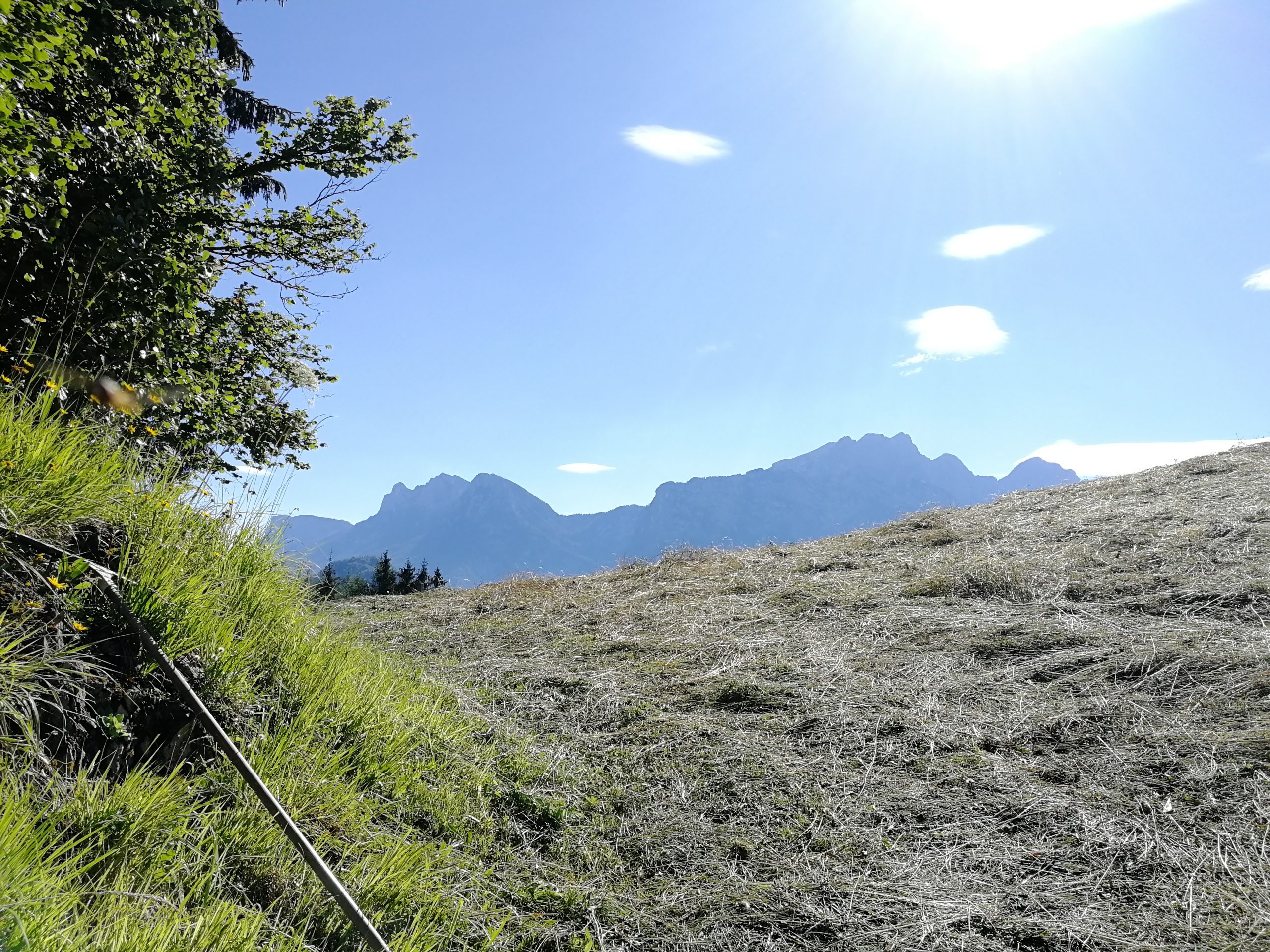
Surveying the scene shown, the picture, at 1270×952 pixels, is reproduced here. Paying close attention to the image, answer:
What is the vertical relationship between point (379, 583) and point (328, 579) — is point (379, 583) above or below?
below

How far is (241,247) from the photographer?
307 inches

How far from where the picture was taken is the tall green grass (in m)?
1.79

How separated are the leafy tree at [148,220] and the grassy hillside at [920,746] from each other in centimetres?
326

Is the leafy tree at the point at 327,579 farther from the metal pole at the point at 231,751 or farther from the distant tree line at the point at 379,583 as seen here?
Result: the metal pole at the point at 231,751

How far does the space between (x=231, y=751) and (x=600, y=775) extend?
203 cm

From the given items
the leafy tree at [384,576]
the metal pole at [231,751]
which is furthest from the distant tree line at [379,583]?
the metal pole at [231,751]

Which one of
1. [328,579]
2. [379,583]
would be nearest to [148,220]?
[328,579]

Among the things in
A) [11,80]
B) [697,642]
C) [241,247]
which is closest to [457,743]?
[697,642]

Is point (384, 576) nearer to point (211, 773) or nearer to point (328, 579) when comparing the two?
point (328, 579)

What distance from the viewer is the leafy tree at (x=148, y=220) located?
14.9ft

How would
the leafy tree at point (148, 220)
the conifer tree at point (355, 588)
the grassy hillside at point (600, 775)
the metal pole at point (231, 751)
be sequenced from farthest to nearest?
the conifer tree at point (355, 588) → the leafy tree at point (148, 220) → the grassy hillside at point (600, 775) → the metal pole at point (231, 751)

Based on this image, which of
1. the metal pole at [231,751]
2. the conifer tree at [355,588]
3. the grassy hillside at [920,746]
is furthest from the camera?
the conifer tree at [355,588]

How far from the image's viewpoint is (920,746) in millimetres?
3725

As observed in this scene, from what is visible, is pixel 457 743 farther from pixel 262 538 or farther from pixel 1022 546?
pixel 1022 546
